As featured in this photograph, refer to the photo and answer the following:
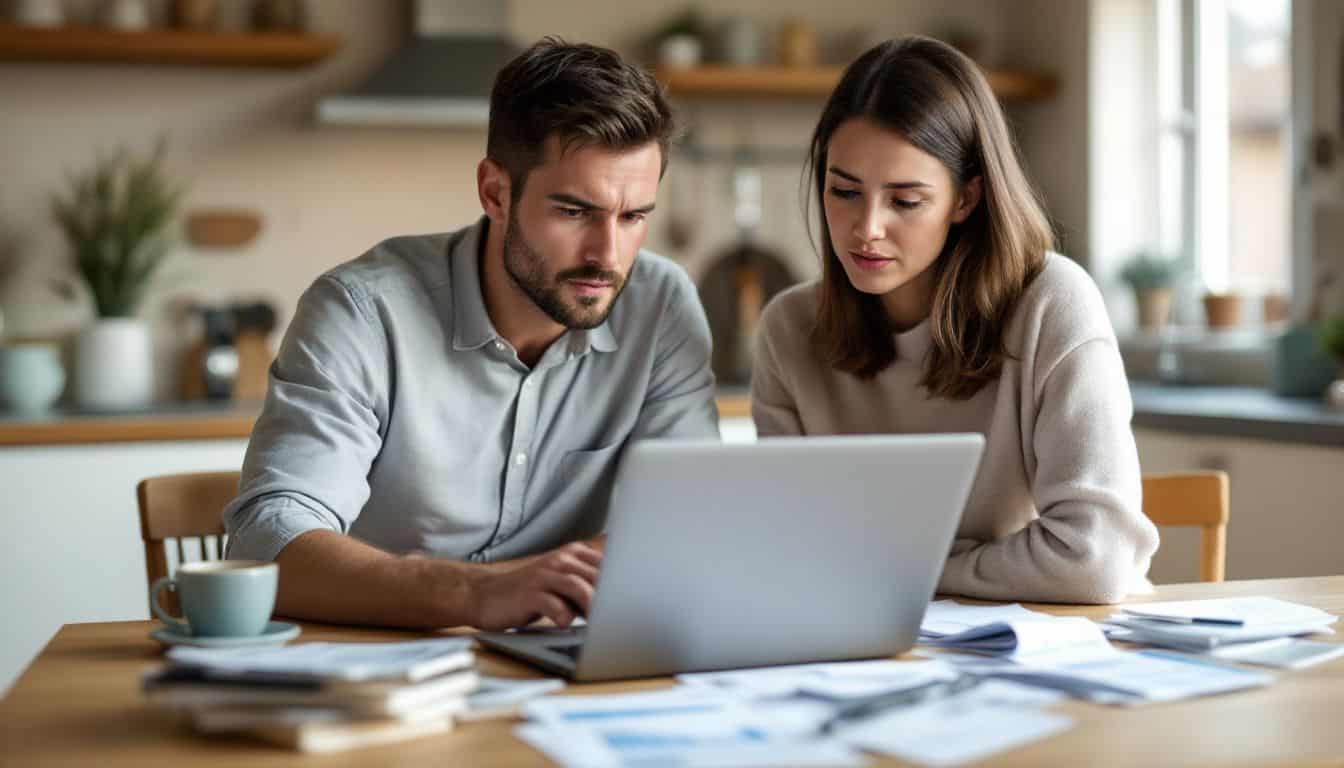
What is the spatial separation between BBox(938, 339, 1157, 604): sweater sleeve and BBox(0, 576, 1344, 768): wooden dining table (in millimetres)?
325

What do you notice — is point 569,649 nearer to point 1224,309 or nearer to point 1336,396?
point 1336,396

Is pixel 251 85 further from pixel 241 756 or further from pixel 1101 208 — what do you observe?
pixel 241 756

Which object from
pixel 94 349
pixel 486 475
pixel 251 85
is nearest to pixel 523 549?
pixel 486 475

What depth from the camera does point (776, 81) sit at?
4172 mm

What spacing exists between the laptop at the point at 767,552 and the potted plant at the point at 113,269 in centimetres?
285

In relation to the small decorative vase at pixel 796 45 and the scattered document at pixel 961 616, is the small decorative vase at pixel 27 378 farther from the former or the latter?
the scattered document at pixel 961 616

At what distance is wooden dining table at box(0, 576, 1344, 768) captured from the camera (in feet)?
3.23

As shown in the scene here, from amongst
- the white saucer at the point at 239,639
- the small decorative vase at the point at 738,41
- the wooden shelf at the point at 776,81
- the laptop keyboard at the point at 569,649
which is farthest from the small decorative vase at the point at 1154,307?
the white saucer at the point at 239,639

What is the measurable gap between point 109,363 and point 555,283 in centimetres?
241

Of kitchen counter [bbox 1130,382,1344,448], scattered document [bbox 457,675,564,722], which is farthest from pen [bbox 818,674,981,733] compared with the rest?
kitchen counter [bbox 1130,382,1344,448]

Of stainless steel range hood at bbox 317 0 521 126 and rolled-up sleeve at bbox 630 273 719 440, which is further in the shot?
stainless steel range hood at bbox 317 0 521 126

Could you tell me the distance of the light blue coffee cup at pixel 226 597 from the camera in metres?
1.22

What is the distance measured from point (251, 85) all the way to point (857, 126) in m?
2.71

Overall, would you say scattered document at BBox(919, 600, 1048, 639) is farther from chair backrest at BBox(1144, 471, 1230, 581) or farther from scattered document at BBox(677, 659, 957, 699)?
chair backrest at BBox(1144, 471, 1230, 581)
